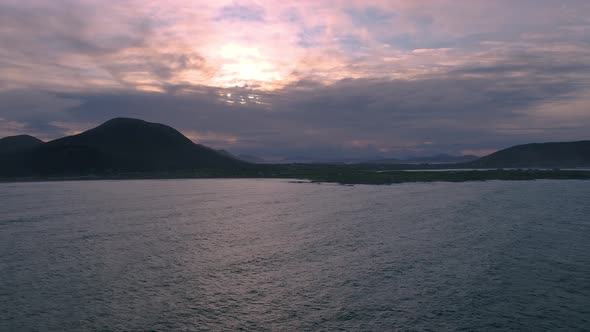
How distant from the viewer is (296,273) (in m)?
32.8

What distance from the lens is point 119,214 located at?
68.3 metres

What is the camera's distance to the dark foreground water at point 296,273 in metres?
23.6

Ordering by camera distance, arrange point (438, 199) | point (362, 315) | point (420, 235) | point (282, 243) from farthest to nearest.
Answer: point (438, 199) < point (420, 235) < point (282, 243) < point (362, 315)

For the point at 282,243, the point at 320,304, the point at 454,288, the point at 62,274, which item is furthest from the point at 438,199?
the point at 62,274

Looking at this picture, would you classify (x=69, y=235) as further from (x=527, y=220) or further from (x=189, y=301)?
(x=527, y=220)

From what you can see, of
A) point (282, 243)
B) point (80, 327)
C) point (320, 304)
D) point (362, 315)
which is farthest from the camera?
point (282, 243)

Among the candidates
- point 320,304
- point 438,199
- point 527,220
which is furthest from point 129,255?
point 438,199

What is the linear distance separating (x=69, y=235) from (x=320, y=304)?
3796 centimetres

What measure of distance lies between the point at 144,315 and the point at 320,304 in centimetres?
1140

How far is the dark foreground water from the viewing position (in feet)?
77.5

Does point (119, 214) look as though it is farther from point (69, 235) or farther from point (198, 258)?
point (198, 258)

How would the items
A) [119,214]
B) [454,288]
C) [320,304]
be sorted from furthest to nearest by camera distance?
1. [119,214]
2. [454,288]
3. [320,304]

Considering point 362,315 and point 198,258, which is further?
point 198,258

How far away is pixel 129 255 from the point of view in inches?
1531
